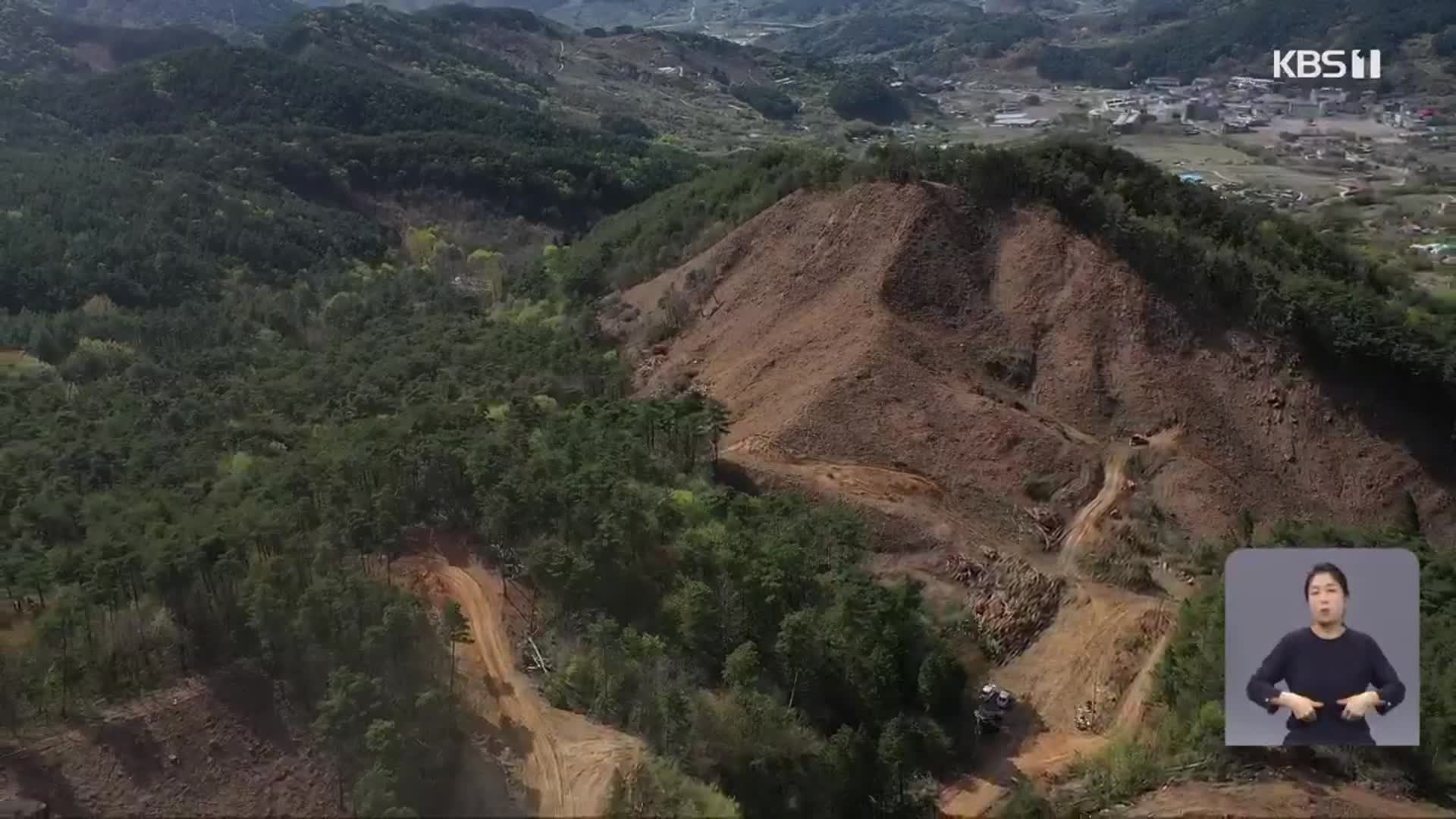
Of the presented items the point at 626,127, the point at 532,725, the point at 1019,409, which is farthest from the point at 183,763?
the point at 626,127

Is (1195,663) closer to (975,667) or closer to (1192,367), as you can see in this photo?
(975,667)

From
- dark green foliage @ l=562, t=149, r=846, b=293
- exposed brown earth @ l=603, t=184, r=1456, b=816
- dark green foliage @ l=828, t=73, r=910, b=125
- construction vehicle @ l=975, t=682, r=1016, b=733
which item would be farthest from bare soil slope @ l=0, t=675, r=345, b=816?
dark green foliage @ l=828, t=73, r=910, b=125

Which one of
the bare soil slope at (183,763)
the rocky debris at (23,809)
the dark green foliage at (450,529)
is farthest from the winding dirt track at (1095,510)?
the rocky debris at (23,809)

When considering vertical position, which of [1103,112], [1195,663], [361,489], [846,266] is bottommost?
[1195,663]

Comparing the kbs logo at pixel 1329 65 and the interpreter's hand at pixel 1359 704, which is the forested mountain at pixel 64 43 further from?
the kbs logo at pixel 1329 65

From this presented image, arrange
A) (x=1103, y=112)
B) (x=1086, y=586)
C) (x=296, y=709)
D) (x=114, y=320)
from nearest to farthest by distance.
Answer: (x=296, y=709) < (x=1086, y=586) < (x=114, y=320) < (x=1103, y=112)

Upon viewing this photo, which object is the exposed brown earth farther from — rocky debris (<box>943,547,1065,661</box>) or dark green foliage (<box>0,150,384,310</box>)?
dark green foliage (<box>0,150,384,310</box>)

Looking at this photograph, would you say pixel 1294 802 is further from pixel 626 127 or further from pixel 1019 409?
pixel 626 127

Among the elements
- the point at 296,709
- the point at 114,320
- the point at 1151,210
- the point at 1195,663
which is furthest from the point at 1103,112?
the point at 296,709
